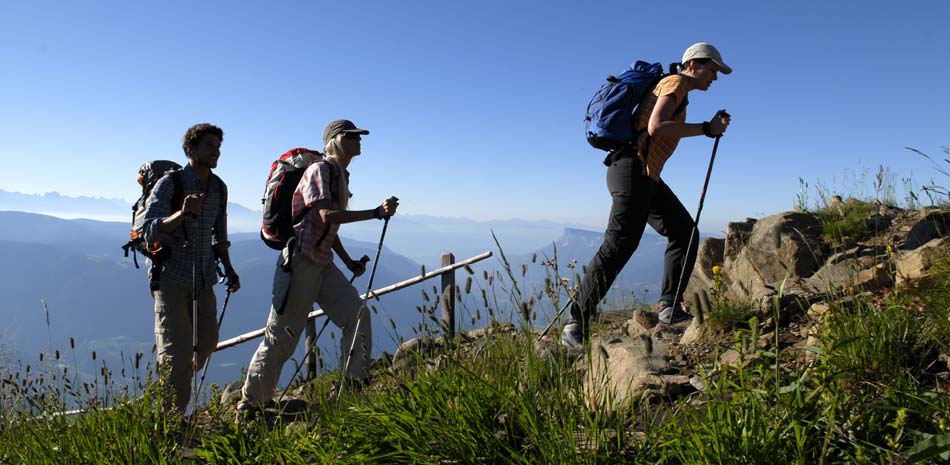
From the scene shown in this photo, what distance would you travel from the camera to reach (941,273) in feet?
9.11

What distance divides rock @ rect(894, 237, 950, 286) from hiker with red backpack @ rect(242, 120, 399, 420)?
10.1ft

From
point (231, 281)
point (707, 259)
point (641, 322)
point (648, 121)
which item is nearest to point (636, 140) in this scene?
point (648, 121)

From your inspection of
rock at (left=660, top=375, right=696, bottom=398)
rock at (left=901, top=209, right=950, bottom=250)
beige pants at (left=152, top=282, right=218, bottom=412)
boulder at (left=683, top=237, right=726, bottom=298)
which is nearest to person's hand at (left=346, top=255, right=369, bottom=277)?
beige pants at (left=152, top=282, right=218, bottom=412)

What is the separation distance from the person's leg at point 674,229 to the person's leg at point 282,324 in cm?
239

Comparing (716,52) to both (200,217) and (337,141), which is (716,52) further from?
(200,217)

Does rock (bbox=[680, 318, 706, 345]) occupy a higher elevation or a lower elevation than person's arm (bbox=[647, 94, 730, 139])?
lower

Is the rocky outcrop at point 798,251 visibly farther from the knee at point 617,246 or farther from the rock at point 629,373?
the rock at point 629,373

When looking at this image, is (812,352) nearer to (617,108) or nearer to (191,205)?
(617,108)

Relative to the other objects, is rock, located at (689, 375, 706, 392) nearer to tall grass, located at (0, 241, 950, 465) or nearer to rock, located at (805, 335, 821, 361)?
tall grass, located at (0, 241, 950, 465)

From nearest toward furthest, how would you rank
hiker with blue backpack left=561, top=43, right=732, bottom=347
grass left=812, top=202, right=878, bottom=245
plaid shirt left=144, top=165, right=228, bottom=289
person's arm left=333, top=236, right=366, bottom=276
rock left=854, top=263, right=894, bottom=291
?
rock left=854, top=263, right=894, bottom=291 → hiker with blue backpack left=561, top=43, right=732, bottom=347 → plaid shirt left=144, top=165, right=228, bottom=289 → person's arm left=333, top=236, right=366, bottom=276 → grass left=812, top=202, right=878, bottom=245

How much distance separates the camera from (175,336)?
12.1 ft

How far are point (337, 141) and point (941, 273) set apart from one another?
3.47 meters

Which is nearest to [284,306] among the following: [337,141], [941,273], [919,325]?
[337,141]

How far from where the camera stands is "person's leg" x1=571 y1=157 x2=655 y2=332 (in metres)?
3.58
